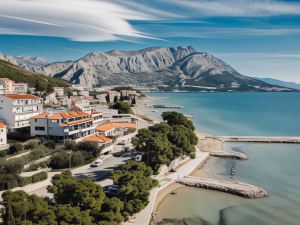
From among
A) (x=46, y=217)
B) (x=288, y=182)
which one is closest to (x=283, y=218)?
(x=288, y=182)

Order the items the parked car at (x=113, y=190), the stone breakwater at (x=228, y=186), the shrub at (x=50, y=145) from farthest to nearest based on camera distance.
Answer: the shrub at (x=50, y=145)
the stone breakwater at (x=228, y=186)
the parked car at (x=113, y=190)

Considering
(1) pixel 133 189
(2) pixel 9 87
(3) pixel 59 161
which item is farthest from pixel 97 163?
(2) pixel 9 87

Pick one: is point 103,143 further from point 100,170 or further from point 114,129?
point 114,129

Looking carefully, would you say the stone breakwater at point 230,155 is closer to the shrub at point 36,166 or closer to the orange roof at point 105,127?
the orange roof at point 105,127

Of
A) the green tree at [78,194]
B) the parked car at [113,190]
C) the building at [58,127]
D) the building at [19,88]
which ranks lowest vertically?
the parked car at [113,190]

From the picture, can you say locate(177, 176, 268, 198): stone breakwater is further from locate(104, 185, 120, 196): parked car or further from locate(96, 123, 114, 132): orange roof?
locate(96, 123, 114, 132): orange roof

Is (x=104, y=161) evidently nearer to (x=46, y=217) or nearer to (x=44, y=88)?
(x=46, y=217)

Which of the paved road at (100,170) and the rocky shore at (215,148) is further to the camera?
the rocky shore at (215,148)

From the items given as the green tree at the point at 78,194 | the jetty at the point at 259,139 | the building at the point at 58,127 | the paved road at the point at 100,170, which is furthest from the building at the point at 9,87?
the green tree at the point at 78,194
